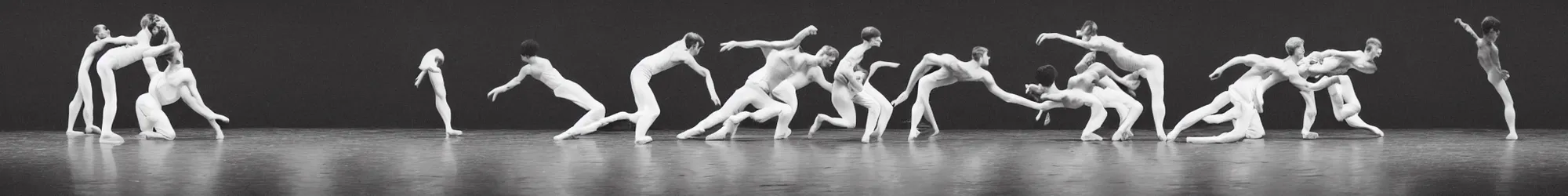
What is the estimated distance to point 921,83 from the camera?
891cm

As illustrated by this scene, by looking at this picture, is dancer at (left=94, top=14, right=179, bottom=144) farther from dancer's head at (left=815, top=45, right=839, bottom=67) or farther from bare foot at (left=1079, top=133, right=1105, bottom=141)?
bare foot at (left=1079, top=133, right=1105, bottom=141)

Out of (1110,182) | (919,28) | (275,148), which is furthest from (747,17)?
(1110,182)

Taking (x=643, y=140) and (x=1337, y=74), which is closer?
(x=643, y=140)

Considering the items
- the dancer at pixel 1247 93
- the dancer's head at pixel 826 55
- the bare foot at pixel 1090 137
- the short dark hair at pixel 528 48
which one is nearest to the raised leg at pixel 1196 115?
the dancer at pixel 1247 93

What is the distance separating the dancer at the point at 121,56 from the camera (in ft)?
27.5

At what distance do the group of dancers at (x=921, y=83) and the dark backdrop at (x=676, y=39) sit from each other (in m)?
1.79

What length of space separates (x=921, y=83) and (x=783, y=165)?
2.82 meters

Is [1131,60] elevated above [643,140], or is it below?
above

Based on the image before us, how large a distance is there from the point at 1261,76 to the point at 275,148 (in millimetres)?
4650

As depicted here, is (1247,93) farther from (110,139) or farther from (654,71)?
(110,139)

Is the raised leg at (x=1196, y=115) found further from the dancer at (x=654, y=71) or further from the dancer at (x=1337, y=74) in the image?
the dancer at (x=654, y=71)

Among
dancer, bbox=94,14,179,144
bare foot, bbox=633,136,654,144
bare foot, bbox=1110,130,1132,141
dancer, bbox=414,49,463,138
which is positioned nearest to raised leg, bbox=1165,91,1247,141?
bare foot, bbox=1110,130,1132,141

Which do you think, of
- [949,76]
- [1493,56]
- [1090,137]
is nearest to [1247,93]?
[1090,137]

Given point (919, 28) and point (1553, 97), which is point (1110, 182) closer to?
point (919, 28)
